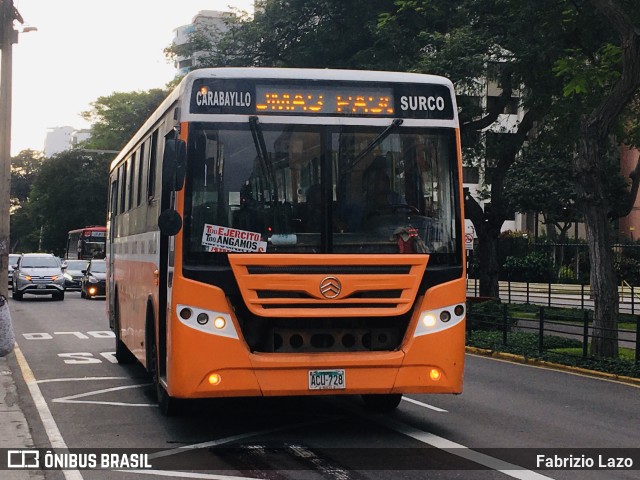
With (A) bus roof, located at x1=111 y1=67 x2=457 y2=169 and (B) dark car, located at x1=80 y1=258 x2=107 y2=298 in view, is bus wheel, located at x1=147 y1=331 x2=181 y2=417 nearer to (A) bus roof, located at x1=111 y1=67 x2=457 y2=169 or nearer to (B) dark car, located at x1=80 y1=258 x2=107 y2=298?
(A) bus roof, located at x1=111 y1=67 x2=457 y2=169

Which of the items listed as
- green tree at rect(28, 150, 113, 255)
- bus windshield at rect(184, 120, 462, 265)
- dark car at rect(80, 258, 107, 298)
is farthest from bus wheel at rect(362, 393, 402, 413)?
green tree at rect(28, 150, 113, 255)

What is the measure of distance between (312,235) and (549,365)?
9.39 metres

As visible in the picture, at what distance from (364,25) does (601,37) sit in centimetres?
873

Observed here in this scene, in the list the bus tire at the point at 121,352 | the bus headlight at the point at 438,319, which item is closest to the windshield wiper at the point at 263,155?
the bus headlight at the point at 438,319

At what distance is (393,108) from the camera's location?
33.6 feet

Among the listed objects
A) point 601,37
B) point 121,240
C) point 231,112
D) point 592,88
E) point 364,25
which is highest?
point 364,25

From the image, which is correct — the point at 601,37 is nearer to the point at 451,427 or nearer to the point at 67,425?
the point at 451,427

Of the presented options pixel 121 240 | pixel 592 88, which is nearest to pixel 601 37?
pixel 592 88

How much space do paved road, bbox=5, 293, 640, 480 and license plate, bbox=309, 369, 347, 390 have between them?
1.76ft

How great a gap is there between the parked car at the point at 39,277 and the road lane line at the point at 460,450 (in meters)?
32.2

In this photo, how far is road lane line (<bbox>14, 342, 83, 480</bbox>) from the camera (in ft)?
28.1

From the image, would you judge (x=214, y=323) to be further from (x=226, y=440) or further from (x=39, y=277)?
(x=39, y=277)

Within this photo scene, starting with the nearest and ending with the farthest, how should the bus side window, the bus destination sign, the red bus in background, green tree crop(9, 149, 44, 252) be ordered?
1. the bus destination sign
2. the bus side window
3. the red bus in background
4. green tree crop(9, 149, 44, 252)

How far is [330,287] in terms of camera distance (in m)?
9.70
